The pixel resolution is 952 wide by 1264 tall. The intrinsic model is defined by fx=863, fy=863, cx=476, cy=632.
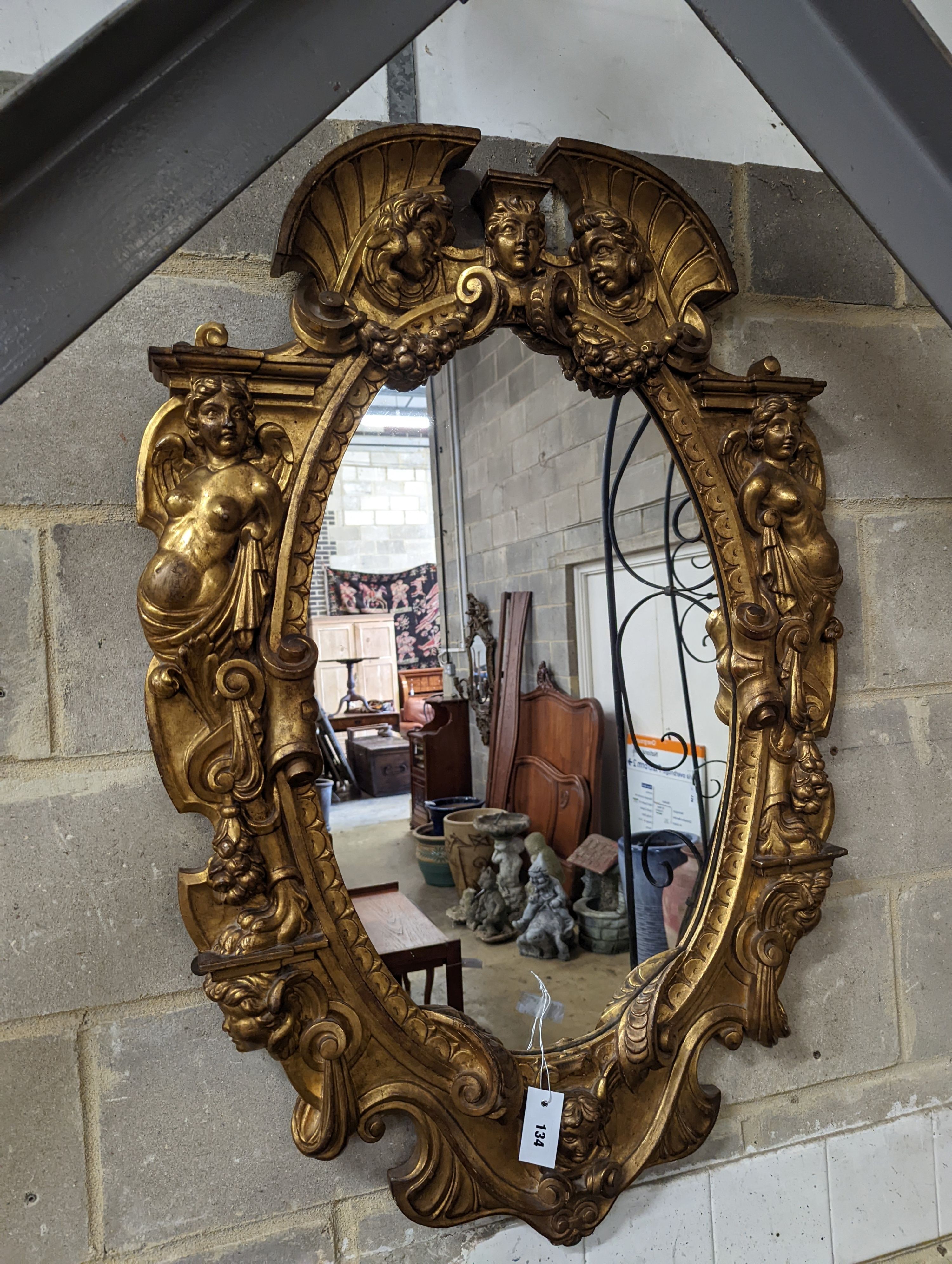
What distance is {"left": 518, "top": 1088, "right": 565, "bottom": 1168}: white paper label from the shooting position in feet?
2.89

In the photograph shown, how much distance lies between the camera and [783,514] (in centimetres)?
99

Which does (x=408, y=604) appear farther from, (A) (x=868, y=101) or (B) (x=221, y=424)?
(A) (x=868, y=101)

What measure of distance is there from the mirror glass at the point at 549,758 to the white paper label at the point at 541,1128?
55mm

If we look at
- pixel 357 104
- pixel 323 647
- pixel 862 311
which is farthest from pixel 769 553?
pixel 357 104

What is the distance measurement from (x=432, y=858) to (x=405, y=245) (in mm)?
624

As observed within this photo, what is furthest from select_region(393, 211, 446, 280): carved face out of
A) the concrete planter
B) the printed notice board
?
the concrete planter

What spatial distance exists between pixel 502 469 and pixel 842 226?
562 mm

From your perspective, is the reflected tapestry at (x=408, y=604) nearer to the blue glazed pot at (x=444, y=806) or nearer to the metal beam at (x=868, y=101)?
the blue glazed pot at (x=444, y=806)

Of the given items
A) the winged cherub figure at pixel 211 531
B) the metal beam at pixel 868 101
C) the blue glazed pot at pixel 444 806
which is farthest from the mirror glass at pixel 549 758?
the metal beam at pixel 868 101

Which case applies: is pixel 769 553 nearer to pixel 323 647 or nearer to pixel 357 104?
pixel 323 647

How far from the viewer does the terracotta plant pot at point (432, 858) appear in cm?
90

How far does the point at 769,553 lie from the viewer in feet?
3.23

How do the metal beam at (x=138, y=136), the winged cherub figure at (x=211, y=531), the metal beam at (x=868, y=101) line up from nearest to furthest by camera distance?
the metal beam at (x=138, y=136) < the metal beam at (x=868, y=101) < the winged cherub figure at (x=211, y=531)

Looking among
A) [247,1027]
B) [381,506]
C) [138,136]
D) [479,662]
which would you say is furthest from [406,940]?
[138,136]
